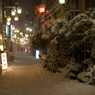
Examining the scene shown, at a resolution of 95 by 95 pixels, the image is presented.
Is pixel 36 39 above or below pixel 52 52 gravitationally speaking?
above

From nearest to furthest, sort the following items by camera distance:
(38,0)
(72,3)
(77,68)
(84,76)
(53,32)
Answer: (84,76)
(77,68)
(53,32)
(72,3)
(38,0)

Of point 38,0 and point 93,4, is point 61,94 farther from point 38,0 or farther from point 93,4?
point 38,0

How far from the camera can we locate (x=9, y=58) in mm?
18938

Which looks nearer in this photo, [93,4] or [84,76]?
[84,76]

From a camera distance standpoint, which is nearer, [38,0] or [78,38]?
[78,38]

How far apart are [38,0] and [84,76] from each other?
71.4 ft

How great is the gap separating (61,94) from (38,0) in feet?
75.0

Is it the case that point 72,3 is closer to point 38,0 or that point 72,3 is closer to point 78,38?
point 78,38

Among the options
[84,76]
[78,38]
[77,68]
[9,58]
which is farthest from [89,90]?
[9,58]

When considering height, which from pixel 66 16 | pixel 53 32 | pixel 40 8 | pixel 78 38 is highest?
pixel 40 8

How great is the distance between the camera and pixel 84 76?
22.0ft

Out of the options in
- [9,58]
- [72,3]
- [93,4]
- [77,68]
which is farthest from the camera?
[9,58]

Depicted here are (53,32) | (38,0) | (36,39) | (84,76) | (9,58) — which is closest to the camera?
(84,76)

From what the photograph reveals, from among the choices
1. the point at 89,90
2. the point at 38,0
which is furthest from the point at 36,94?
the point at 38,0
